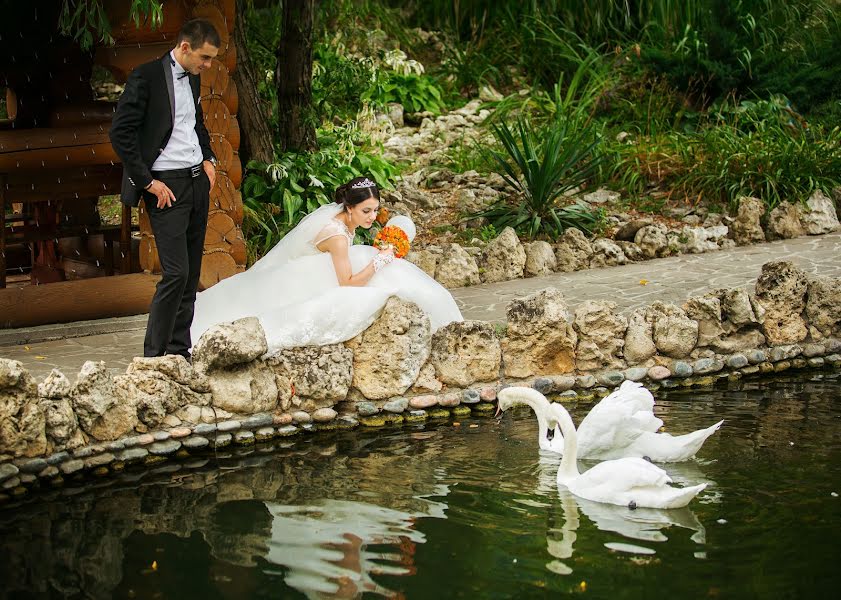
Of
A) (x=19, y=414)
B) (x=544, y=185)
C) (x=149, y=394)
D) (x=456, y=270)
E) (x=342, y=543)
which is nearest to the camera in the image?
(x=342, y=543)

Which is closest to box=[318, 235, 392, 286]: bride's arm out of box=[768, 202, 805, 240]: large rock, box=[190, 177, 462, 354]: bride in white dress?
box=[190, 177, 462, 354]: bride in white dress

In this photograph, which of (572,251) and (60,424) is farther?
(572,251)

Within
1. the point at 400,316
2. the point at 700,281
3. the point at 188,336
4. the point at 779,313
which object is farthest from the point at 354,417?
the point at 700,281

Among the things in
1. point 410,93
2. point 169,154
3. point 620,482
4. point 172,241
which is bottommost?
point 620,482

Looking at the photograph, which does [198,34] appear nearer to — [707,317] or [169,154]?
[169,154]

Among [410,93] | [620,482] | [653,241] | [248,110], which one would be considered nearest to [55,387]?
[620,482]

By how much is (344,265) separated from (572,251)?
144 inches

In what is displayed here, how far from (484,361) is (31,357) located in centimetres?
314

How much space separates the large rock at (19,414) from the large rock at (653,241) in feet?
21.9

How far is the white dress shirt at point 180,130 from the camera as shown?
6609 millimetres

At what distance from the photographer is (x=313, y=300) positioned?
721 centimetres

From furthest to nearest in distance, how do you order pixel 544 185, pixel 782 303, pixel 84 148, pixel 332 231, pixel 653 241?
pixel 544 185
pixel 653 241
pixel 84 148
pixel 782 303
pixel 332 231

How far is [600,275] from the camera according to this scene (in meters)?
10.1

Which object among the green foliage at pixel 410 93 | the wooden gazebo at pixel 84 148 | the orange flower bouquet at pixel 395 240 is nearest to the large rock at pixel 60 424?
the orange flower bouquet at pixel 395 240
